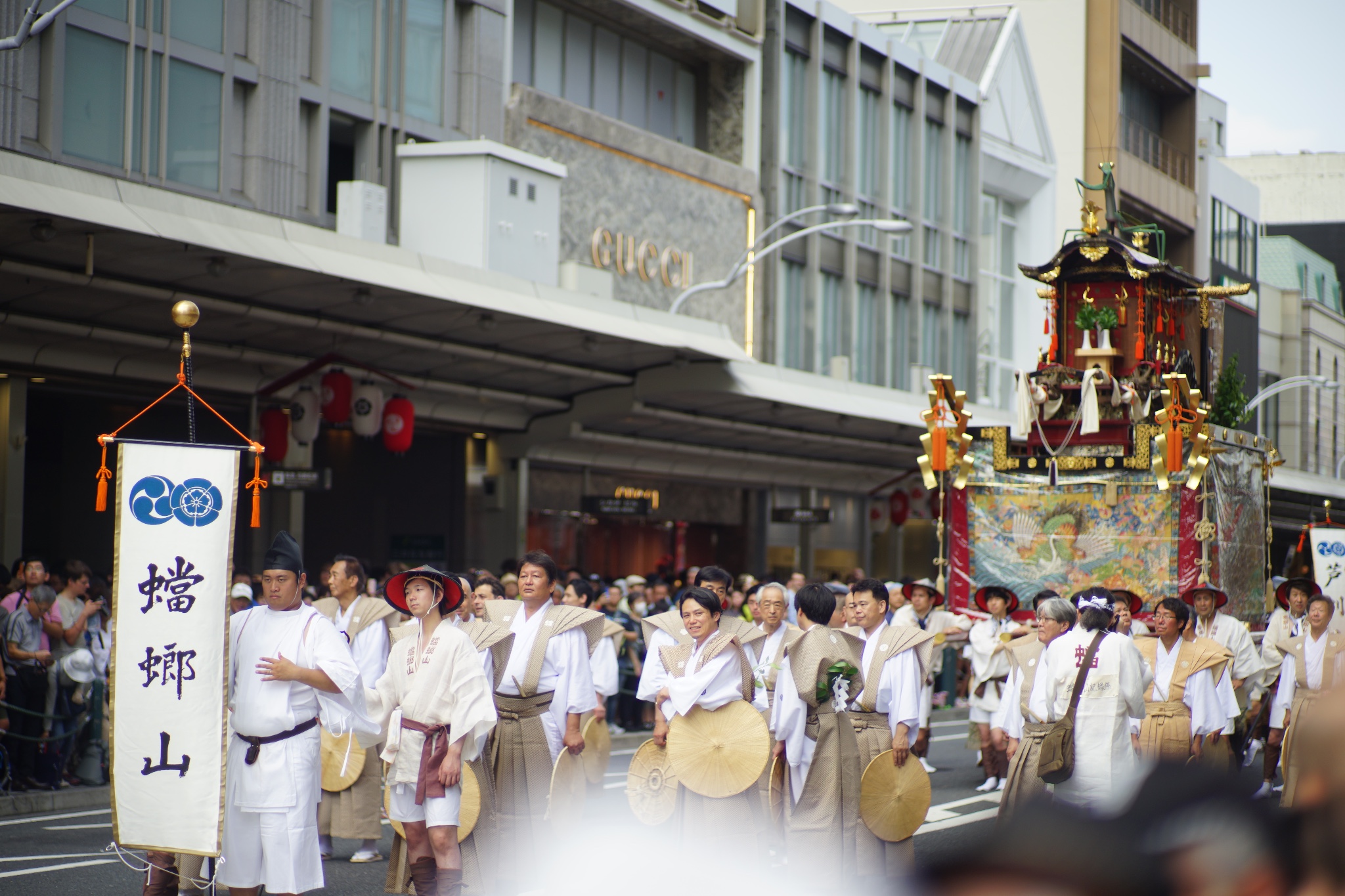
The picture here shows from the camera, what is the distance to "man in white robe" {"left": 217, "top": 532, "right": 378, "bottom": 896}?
23.2 ft

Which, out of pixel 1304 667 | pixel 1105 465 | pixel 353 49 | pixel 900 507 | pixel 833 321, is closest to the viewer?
pixel 1304 667

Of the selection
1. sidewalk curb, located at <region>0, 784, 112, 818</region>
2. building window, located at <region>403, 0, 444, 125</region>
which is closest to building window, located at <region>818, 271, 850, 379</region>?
building window, located at <region>403, 0, 444, 125</region>

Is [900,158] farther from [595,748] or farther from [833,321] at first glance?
[595,748]

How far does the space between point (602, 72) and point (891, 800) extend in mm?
20661

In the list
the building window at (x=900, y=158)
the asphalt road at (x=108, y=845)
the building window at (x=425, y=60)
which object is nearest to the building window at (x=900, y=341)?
the building window at (x=900, y=158)

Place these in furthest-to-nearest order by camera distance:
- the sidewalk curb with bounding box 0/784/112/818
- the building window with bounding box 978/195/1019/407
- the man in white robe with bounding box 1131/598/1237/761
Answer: the building window with bounding box 978/195/1019/407 < the sidewalk curb with bounding box 0/784/112/818 < the man in white robe with bounding box 1131/598/1237/761

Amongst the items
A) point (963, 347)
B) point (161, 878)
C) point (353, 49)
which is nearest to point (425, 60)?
point (353, 49)

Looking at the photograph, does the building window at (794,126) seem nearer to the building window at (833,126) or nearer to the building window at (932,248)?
the building window at (833,126)

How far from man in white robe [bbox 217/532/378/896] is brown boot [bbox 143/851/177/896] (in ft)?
0.88

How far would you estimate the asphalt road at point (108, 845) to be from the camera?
8766 millimetres

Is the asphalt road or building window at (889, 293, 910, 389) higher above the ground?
building window at (889, 293, 910, 389)

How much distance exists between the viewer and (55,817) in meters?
11.6

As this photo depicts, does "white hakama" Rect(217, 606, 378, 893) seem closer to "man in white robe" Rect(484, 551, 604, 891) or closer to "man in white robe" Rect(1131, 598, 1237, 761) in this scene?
"man in white robe" Rect(484, 551, 604, 891)

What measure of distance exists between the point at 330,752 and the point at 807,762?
3244 mm
